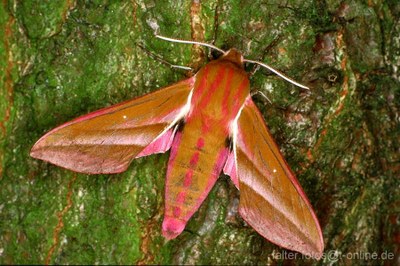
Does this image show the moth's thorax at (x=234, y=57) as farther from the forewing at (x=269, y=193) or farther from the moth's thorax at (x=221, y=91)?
the forewing at (x=269, y=193)

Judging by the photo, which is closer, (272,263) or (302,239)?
(302,239)

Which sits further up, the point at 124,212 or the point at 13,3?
the point at 13,3

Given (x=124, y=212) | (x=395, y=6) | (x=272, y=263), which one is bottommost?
(x=272, y=263)

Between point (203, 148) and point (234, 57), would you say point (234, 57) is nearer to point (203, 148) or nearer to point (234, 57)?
point (234, 57)

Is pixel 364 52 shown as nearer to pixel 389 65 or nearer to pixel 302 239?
pixel 389 65

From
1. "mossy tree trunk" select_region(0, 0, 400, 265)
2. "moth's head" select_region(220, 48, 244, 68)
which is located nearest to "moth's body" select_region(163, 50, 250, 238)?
"moth's head" select_region(220, 48, 244, 68)

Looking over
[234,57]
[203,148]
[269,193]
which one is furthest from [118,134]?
[269,193]

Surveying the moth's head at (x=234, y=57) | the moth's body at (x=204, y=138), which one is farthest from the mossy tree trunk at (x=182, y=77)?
the moth's body at (x=204, y=138)

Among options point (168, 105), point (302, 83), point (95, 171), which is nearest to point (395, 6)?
point (302, 83)
